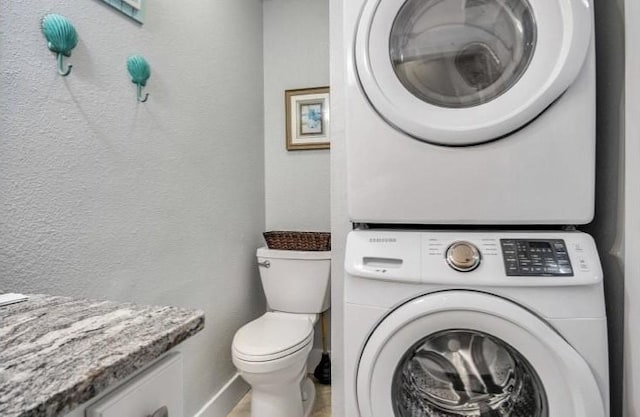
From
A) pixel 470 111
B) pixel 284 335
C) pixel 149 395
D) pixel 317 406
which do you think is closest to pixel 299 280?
pixel 284 335

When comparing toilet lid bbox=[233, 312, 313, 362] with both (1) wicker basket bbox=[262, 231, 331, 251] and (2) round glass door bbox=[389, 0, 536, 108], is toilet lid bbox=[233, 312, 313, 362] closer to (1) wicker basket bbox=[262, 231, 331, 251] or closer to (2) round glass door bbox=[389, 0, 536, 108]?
(1) wicker basket bbox=[262, 231, 331, 251]

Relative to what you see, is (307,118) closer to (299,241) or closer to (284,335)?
(299,241)

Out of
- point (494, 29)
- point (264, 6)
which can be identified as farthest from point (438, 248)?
point (264, 6)

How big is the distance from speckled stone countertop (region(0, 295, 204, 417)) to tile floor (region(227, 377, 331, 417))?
1.37m

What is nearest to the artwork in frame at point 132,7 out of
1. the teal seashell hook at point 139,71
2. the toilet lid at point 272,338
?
the teal seashell hook at point 139,71

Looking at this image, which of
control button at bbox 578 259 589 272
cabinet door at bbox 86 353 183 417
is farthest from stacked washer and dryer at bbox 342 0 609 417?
cabinet door at bbox 86 353 183 417

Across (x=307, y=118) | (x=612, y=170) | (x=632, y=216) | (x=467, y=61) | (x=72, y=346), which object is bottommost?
(x=72, y=346)

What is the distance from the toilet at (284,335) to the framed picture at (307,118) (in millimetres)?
704

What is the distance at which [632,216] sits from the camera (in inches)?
31.4

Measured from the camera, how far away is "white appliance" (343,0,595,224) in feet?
2.69

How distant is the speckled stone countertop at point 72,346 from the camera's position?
341 mm

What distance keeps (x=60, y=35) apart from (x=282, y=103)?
1.36 m

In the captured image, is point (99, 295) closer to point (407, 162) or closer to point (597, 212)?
point (407, 162)

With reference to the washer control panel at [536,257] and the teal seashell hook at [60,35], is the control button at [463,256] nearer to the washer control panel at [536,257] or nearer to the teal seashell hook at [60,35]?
the washer control panel at [536,257]
